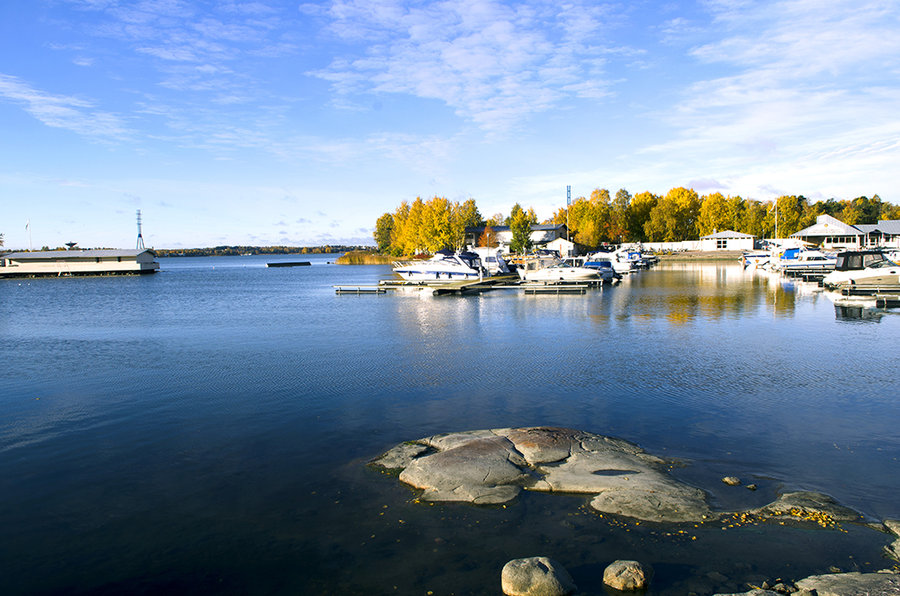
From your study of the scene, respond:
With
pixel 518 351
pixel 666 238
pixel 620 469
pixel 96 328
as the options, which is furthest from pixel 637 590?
pixel 666 238

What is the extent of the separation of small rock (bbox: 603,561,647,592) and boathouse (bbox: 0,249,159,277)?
343 feet

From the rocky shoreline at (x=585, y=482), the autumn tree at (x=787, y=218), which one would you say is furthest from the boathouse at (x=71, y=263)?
the autumn tree at (x=787, y=218)

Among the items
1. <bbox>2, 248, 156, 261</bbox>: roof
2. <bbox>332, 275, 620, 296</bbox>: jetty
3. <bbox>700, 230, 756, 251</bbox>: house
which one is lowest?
<bbox>332, 275, 620, 296</bbox>: jetty

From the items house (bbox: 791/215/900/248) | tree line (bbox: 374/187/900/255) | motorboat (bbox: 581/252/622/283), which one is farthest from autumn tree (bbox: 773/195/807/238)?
motorboat (bbox: 581/252/622/283)

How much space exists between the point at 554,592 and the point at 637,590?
35.7 inches

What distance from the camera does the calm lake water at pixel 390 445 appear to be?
22.3 ft

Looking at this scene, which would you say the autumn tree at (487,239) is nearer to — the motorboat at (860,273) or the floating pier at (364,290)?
the floating pier at (364,290)

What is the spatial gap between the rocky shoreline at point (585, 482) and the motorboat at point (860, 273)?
3325 centimetres

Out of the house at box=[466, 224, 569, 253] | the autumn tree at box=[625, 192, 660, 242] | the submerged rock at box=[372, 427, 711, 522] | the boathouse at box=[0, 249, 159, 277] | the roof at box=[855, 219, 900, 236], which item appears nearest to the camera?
the submerged rock at box=[372, 427, 711, 522]

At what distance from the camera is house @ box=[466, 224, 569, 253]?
11119 centimetres

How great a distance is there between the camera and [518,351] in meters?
20.0

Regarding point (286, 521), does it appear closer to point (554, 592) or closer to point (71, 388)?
point (554, 592)

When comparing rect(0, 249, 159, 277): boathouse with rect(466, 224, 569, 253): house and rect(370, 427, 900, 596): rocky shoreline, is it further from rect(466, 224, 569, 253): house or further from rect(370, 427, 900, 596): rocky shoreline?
rect(370, 427, 900, 596): rocky shoreline

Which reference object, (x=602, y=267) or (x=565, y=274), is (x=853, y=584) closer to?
(x=565, y=274)
